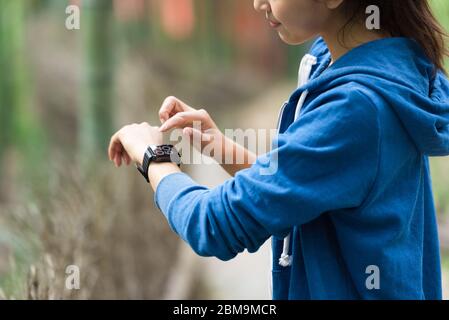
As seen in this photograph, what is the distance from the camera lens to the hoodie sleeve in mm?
1167

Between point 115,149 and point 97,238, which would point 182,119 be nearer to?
point 115,149

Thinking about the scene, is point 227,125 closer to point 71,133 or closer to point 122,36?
point 122,36

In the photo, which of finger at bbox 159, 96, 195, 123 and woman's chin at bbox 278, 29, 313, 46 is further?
finger at bbox 159, 96, 195, 123

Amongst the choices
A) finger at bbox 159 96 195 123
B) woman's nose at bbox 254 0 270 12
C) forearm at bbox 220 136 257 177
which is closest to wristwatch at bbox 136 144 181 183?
finger at bbox 159 96 195 123

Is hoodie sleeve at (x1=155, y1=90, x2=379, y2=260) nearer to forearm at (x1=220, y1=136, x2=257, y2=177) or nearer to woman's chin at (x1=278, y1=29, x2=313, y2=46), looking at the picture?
A: woman's chin at (x1=278, y1=29, x2=313, y2=46)

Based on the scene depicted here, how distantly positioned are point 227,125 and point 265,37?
9.16ft

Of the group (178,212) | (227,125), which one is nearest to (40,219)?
(178,212)

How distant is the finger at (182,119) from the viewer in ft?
4.54

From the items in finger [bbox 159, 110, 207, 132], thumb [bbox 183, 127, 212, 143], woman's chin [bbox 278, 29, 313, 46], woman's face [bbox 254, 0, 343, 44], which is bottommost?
thumb [bbox 183, 127, 212, 143]

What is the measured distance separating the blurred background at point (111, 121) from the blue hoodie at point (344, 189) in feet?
2.92

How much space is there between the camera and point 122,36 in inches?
331

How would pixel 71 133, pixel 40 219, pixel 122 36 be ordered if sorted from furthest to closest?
pixel 122 36 < pixel 71 133 < pixel 40 219

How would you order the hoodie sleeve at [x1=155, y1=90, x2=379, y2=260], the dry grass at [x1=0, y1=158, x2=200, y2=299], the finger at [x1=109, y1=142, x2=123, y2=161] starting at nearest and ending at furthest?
1. the hoodie sleeve at [x1=155, y1=90, x2=379, y2=260]
2. the finger at [x1=109, y1=142, x2=123, y2=161]
3. the dry grass at [x1=0, y1=158, x2=200, y2=299]

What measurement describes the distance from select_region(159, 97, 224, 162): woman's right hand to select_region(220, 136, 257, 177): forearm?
0.05ft
